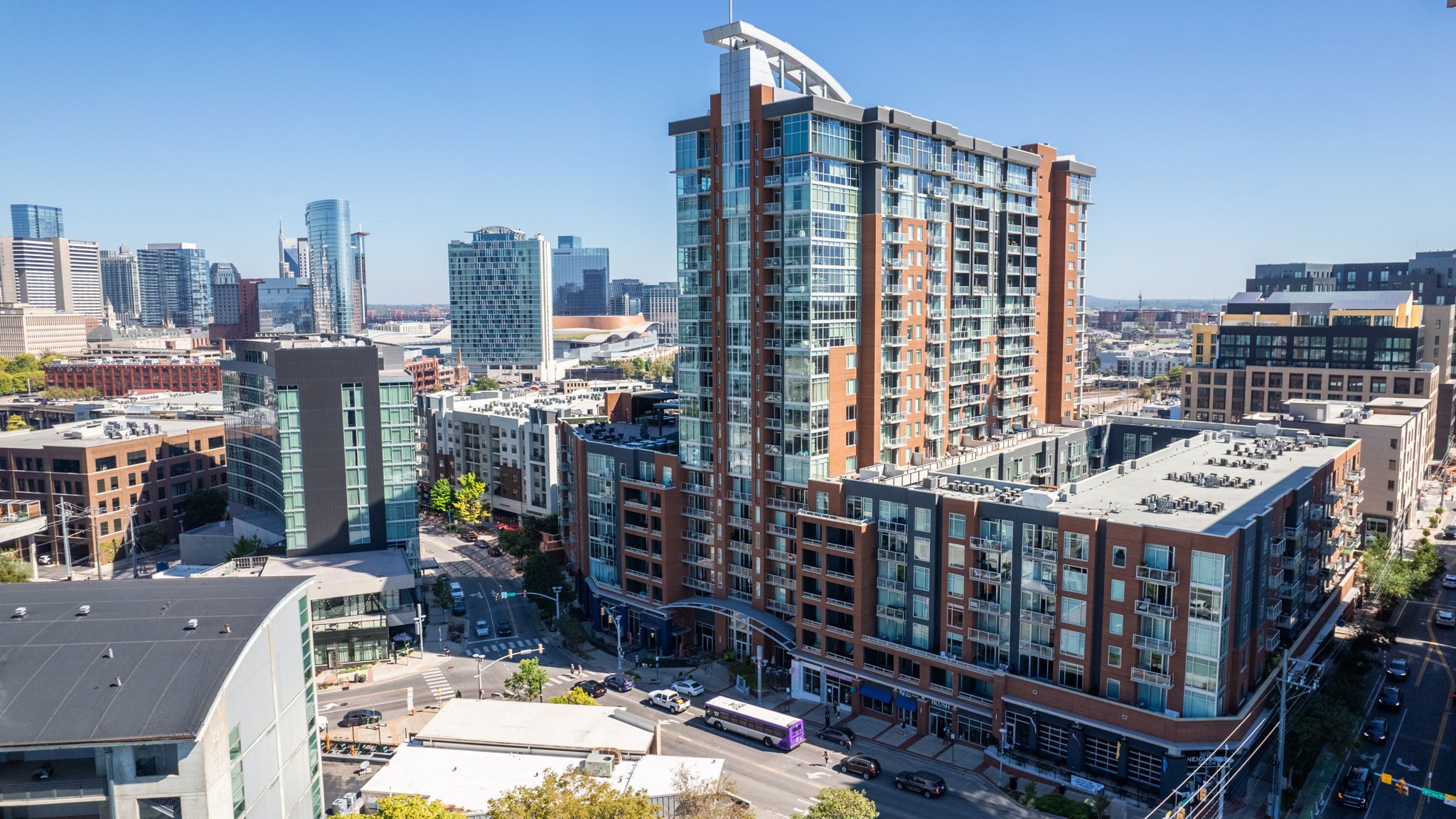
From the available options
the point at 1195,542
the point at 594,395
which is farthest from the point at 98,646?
the point at 594,395

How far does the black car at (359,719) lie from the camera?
80750mm

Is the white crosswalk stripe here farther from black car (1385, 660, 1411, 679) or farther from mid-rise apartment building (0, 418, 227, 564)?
black car (1385, 660, 1411, 679)

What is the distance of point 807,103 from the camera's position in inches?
3349

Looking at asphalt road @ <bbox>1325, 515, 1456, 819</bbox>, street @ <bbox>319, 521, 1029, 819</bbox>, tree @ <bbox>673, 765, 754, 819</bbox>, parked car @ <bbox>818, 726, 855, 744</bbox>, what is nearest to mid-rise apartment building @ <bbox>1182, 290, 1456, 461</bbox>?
asphalt road @ <bbox>1325, 515, 1456, 819</bbox>

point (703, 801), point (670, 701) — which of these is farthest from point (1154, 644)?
point (670, 701)

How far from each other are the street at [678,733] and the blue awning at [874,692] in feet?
17.1

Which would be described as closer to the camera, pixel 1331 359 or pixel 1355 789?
pixel 1355 789

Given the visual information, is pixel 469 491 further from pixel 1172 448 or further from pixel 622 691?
pixel 1172 448

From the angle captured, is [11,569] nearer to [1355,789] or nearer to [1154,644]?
→ [1154,644]

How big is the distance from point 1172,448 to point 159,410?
168137 millimetres

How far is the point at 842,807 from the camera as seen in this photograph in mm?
54625

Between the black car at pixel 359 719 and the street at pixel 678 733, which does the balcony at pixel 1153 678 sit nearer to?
the street at pixel 678 733

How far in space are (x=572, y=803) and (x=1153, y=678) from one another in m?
41.2

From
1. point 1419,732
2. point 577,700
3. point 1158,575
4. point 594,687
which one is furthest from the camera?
point 594,687
